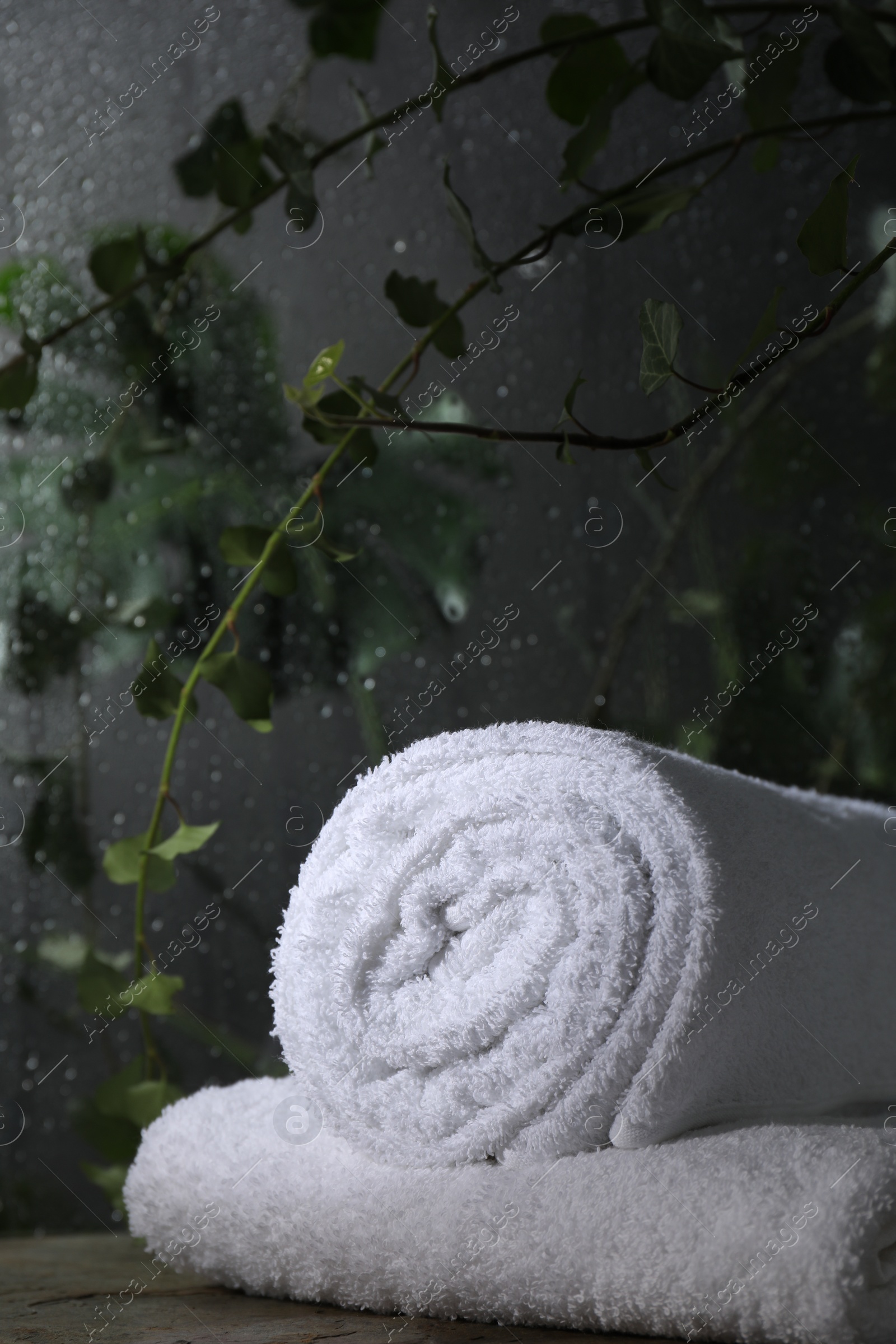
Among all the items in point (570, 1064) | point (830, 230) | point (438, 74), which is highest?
point (438, 74)

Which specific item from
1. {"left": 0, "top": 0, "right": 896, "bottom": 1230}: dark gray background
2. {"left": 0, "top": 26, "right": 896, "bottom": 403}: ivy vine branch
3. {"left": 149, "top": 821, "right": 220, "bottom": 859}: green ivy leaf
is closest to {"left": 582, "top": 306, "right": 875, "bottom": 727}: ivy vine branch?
{"left": 0, "top": 0, "right": 896, "bottom": 1230}: dark gray background

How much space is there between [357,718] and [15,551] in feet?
0.92

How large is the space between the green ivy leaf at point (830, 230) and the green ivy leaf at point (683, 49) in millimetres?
138

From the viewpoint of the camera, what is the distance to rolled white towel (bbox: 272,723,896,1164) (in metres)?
0.35

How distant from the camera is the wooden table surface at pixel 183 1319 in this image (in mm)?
345

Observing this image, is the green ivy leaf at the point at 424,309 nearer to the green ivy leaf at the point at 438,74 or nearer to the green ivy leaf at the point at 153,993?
the green ivy leaf at the point at 438,74

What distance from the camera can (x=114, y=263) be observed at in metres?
0.65

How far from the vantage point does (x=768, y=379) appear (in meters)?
0.82

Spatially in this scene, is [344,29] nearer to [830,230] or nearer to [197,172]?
[197,172]

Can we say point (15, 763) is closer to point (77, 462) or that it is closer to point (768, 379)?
point (77, 462)

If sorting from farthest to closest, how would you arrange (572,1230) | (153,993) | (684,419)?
1. (153,993)
2. (684,419)
3. (572,1230)

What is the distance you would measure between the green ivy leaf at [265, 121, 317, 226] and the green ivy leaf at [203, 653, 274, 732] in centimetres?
23

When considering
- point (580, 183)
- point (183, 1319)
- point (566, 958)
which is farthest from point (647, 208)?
point (183, 1319)

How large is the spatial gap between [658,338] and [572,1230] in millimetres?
314
